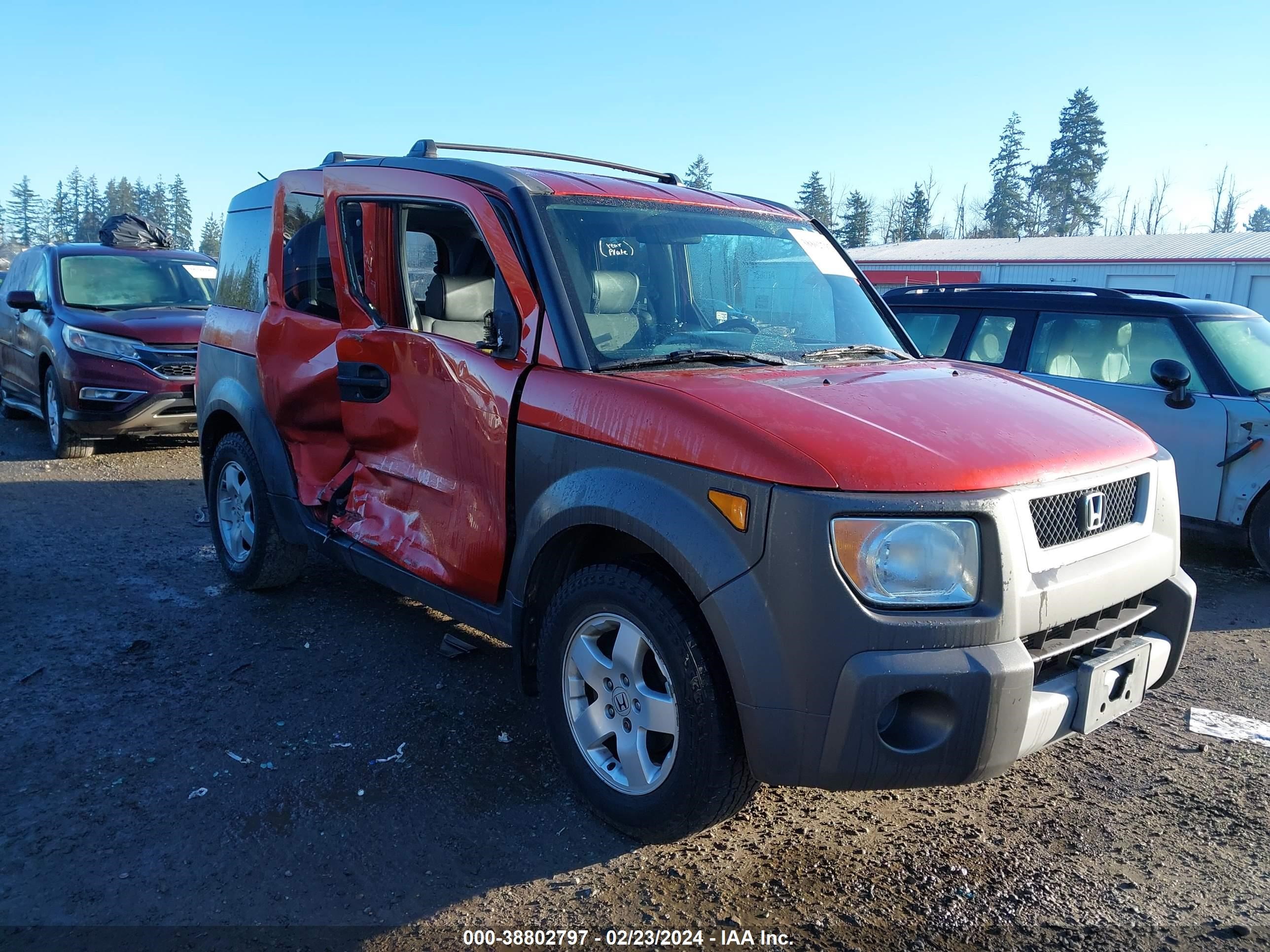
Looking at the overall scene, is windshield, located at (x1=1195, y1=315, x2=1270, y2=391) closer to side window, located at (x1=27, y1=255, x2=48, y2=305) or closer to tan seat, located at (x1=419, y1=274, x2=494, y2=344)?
tan seat, located at (x1=419, y1=274, x2=494, y2=344)

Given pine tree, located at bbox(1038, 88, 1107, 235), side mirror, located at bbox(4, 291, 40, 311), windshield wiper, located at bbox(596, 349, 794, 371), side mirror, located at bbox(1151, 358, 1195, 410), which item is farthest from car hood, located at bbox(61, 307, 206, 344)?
pine tree, located at bbox(1038, 88, 1107, 235)

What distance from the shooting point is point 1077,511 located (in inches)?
112

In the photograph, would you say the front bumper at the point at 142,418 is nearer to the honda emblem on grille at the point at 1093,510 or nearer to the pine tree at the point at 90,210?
the honda emblem on grille at the point at 1093,510

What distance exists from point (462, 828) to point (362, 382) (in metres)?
1.87

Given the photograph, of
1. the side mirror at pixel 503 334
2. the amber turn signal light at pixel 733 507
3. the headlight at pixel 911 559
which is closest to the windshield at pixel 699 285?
the side mirror at pixel 503 334

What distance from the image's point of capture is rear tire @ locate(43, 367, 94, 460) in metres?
9.20

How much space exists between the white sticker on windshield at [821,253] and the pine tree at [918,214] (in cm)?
7654

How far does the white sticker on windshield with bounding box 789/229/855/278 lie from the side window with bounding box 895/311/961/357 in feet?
10.5

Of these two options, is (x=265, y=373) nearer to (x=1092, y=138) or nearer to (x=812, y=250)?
(x=812, y=250)

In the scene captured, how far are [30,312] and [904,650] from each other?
10343mm

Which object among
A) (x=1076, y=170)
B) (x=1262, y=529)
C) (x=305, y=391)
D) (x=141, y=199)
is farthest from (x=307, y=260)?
(x=141, y=199)

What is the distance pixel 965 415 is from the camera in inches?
116

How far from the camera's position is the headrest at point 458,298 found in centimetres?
384

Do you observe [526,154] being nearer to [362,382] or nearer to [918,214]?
[362,382]
